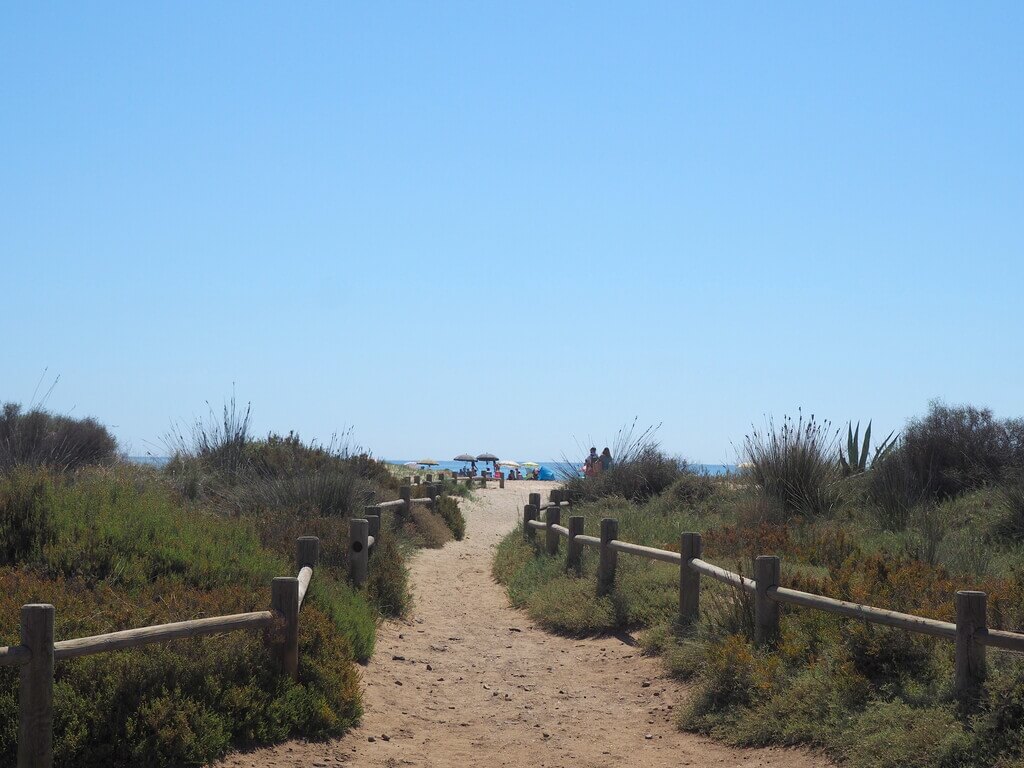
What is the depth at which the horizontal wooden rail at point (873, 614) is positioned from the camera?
7004 mm

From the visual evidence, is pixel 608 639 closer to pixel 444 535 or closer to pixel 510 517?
pixel 444 535

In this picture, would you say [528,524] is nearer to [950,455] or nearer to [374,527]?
[374,527]

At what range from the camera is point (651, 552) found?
1158 centimetres

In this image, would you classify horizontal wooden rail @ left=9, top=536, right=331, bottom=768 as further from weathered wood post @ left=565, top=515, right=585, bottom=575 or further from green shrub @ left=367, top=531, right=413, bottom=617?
weathered wood post @ left=565, top=515, right=585, bottom=575

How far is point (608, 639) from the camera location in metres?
11.7

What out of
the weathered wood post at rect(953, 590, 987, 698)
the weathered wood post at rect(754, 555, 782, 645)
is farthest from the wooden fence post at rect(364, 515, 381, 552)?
the weathered wood post at rect(953, 590, 987, 698)

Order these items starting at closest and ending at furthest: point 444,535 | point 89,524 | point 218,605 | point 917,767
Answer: point 917,767 → point 218,605 → point 89,524 → point 444,535

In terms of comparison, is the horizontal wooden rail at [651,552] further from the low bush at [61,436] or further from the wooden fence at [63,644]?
the low bush at [61,436]

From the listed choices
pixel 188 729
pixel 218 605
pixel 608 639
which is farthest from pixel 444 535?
pixel 188 729

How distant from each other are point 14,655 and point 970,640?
19.6 feet

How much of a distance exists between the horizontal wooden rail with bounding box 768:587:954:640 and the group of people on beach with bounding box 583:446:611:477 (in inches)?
631

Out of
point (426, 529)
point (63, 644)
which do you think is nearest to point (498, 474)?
point (426, 529)

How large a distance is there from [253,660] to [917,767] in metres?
4.64

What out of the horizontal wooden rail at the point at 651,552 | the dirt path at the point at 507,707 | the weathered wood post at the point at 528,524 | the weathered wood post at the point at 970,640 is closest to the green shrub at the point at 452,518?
the weathered wood post at the point at 528,524
